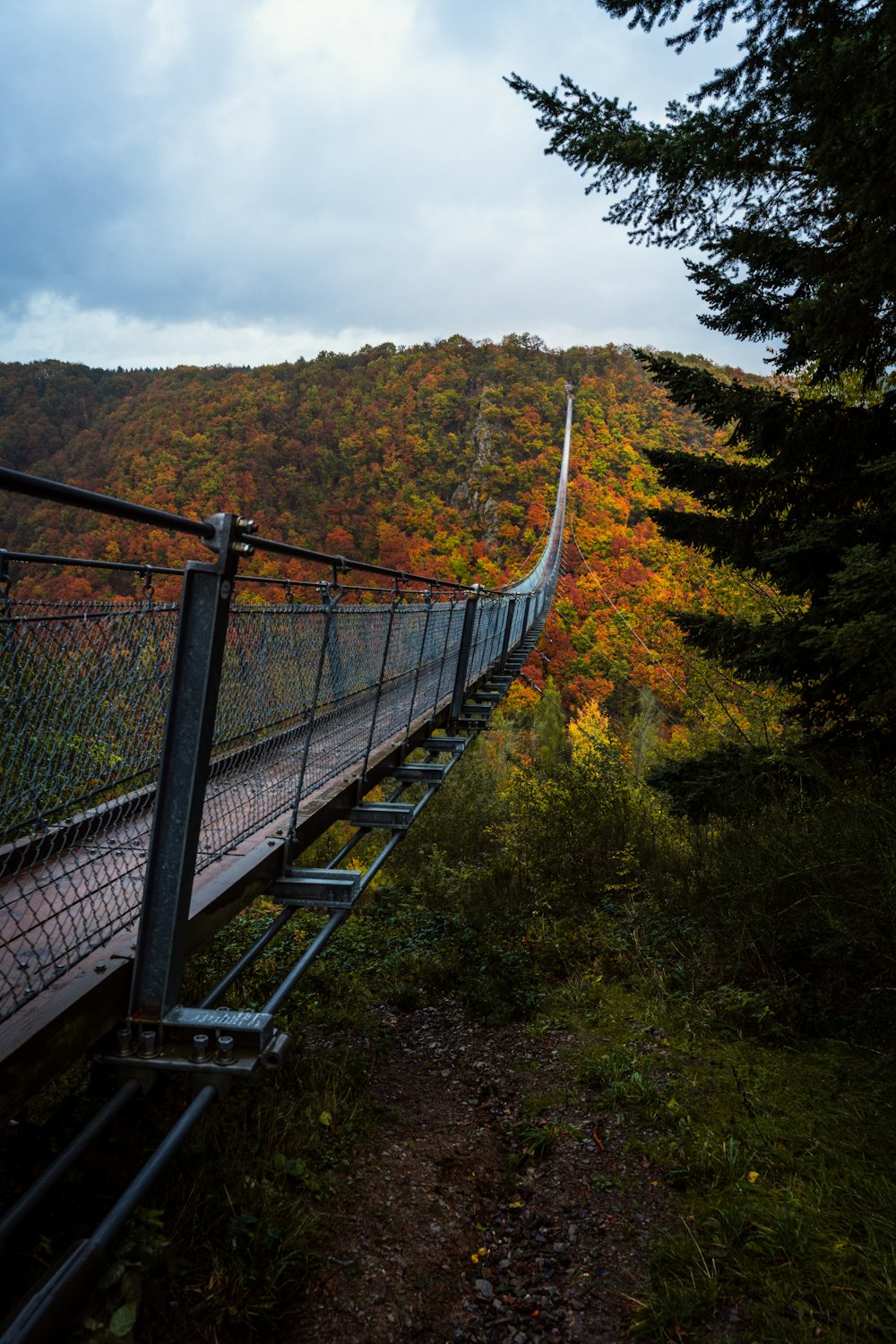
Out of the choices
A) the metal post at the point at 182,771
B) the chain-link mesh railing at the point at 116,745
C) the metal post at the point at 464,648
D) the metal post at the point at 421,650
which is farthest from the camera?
the metal post at the point at 464,648

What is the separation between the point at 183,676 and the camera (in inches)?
54.6

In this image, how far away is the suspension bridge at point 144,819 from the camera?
1.23 m

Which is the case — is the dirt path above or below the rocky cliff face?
below

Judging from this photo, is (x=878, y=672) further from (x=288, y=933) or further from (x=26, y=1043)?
(x=288, y=933)

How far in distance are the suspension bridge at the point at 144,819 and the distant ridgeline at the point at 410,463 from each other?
19.0 metres

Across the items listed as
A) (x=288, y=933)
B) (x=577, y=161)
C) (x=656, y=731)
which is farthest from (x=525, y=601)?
(x=656, y=731)

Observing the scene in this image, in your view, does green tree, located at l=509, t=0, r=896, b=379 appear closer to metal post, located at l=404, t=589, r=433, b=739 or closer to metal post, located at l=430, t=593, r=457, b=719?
metal post, located at l=404, t=589, r=433, b=739

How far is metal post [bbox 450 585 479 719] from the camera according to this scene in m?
5.25

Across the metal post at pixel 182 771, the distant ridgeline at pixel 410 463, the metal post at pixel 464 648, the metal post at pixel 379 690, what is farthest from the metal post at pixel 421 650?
the distant ridgeline at pixel 410 463

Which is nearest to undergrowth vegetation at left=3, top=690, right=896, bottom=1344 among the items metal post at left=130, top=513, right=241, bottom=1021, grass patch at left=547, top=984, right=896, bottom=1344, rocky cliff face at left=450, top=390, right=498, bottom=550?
grass patch at left=547, top=984, right=896, bottom=1344

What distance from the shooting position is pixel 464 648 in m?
5.31

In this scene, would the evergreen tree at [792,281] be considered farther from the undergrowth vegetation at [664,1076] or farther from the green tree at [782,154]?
the undergrowth vegetation at [664,1076]

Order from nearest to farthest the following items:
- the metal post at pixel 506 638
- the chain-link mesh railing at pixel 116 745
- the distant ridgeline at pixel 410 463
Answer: the chain-link mesh railing at pixel 116 745 < the metal post at pixel 506 638 < the distant ridgeline at pixel 410 463

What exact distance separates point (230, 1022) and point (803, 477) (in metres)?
4.33
